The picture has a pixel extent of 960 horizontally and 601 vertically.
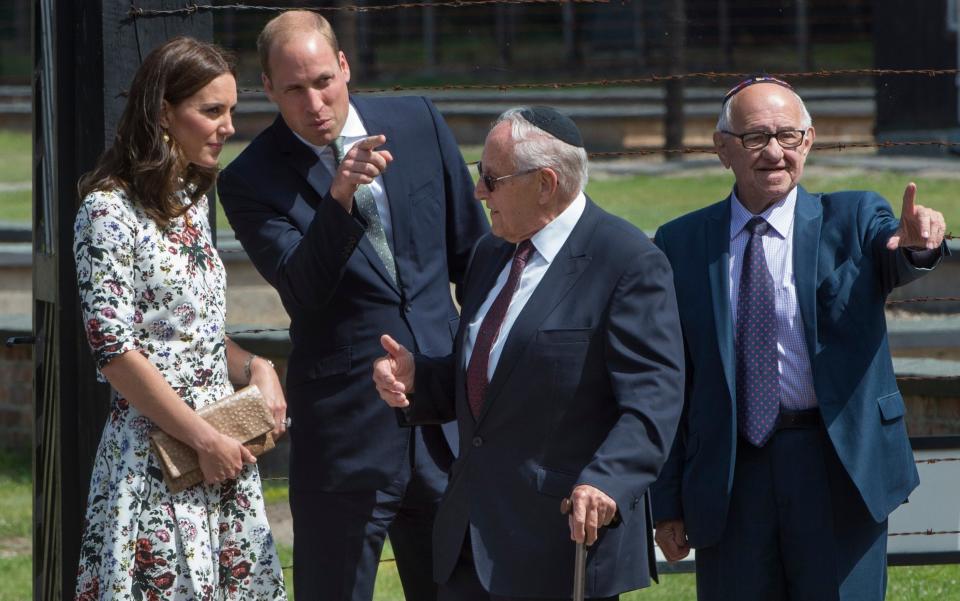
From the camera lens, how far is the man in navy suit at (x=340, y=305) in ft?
13.0

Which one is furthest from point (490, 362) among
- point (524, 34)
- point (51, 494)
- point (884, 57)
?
point (524, 34)

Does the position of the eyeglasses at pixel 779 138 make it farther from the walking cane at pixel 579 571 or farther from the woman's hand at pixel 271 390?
the woman's hand at pixel 271 390

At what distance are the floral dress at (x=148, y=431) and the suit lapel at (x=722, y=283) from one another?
4.02 feet

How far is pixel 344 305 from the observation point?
4.00 m

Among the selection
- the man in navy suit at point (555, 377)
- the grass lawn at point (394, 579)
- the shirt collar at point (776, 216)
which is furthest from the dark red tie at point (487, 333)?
the grass lawn at point (394, 579)

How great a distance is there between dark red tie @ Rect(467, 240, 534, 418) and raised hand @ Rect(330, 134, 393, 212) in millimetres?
392

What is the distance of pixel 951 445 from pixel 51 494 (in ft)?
9.46

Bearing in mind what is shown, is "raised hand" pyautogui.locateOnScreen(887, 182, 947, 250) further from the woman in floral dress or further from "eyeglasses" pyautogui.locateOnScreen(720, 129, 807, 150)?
the woman in floral dress

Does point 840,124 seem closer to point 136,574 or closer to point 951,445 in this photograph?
point 951,445

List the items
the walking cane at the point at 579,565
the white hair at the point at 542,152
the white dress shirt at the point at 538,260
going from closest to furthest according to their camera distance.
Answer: the walking cane at the point at 579,565 → the white hair at the point at 542,152 → the white dress shirt at the point at 538,260

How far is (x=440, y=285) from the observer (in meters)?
4.10

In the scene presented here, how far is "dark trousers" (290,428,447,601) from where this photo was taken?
3982mm

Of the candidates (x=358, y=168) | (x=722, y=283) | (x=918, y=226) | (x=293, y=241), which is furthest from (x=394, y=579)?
(x=918, y=226)

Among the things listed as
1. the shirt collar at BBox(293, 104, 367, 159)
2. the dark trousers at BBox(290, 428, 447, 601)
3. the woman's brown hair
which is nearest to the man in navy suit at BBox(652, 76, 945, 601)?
the dark trousers at BBox(290, 428, 447, 601)
